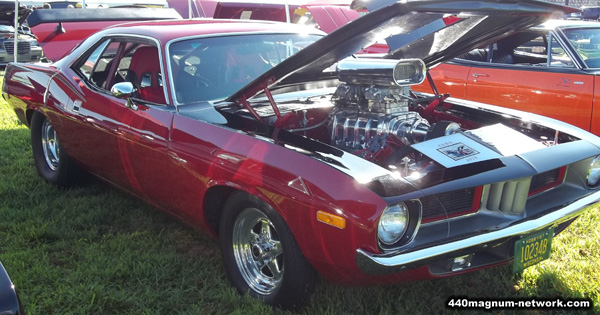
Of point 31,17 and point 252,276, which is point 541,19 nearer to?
point 252,276

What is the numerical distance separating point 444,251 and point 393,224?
0.77ft

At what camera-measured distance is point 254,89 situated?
10.3 feet

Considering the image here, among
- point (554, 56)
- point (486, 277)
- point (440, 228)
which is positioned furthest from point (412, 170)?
point (554, 56)

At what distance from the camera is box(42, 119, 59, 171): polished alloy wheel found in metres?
4.75

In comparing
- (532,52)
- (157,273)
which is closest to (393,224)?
(157,273)

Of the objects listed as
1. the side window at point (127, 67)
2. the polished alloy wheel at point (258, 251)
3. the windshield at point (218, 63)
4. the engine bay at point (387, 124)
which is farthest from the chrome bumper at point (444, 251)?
the side window at point (127, 67)

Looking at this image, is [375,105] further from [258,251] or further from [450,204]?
[258,251]

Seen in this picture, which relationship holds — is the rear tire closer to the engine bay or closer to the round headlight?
the engine bay

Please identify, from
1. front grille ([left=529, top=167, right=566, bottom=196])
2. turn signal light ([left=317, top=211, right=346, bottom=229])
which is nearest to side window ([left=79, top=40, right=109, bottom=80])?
turn signal light ([left=317, top=211, right=346, bottom=229])

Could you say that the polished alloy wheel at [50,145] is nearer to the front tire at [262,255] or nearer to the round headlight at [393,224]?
the front tire at [262,255]

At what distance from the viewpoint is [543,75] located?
5523mm

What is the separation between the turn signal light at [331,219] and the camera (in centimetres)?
231

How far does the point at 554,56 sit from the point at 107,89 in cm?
424

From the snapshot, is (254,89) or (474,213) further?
(254,89)
